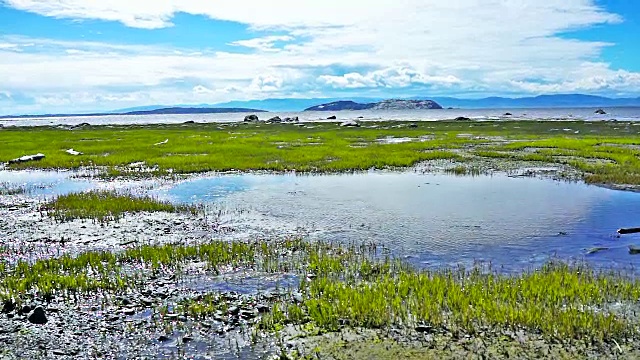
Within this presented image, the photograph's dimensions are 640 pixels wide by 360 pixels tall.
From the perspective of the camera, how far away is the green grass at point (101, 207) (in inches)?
855

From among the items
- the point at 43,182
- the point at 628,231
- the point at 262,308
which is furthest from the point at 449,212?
the point at 43,182

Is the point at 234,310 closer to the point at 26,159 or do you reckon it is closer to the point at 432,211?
the point at 432,211

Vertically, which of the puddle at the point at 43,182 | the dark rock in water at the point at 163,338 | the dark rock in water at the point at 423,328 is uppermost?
the puddle at the point at 43,182

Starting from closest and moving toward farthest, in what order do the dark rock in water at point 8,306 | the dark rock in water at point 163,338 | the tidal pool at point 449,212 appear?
the dark rock in water at point 163,338
the dark rock in water at point 8,306
the tidal pool at point 449,212

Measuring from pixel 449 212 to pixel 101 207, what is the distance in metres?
15.3

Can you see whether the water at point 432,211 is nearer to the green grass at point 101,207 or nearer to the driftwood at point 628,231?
the driftwood at point 628,231

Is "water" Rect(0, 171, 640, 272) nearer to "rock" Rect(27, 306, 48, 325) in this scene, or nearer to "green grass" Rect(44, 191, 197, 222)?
"green grass" Rect(44, 191, 197, 222)

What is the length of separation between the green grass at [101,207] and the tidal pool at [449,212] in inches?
85.1

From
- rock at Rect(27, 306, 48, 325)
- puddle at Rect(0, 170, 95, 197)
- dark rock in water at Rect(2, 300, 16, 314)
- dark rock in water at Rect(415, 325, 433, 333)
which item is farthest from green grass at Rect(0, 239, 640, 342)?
puddle at Rect(0, 170, 95, 197)

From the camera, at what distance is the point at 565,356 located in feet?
29.8

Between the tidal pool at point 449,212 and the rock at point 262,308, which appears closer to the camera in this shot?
the rock at point 262,308

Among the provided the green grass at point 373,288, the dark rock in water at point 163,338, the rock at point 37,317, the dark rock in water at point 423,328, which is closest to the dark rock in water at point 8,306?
the green grass at point 373,288

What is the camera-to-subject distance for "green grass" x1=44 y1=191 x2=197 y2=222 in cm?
2172

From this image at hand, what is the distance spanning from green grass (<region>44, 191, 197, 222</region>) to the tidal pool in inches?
85.1
